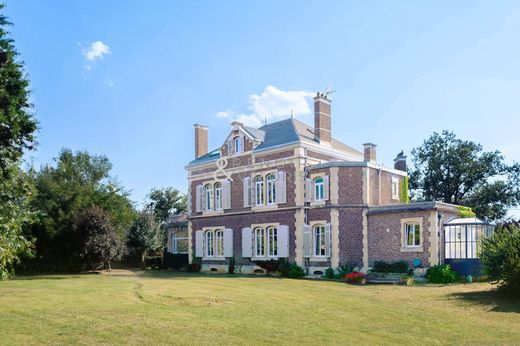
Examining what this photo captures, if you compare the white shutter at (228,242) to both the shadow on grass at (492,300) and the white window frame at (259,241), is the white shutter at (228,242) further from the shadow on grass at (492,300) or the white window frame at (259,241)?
the shadow on grass at (492,300)

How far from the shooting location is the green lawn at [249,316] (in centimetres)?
967

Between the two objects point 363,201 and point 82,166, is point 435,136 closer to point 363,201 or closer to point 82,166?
point 363,201

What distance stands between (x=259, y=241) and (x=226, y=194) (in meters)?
3.69

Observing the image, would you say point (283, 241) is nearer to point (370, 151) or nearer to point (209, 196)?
point (209, 196)

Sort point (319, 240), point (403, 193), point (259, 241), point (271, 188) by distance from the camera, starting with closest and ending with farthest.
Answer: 1. point (319, 240)
2. point (271, 188)
3. point (259, 241)
4. point (403, 193)

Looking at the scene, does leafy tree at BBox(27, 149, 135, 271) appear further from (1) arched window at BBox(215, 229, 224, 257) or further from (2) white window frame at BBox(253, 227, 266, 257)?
(2) white window frame at BBox(253, 227, 266, 257)

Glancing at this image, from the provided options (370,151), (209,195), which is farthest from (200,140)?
(370,151)

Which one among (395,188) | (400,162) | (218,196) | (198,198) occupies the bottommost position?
(198,198)

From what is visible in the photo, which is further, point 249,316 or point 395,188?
point 395,188

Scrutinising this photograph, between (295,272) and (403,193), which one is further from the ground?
(403,193)

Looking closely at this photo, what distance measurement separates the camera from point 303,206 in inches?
1049

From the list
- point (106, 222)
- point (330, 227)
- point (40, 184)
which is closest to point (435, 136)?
point (330, 227)

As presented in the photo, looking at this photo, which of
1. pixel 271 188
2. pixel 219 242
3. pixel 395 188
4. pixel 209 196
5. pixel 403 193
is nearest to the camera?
pixel 271 188

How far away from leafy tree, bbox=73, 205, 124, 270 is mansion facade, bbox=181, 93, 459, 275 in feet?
19.4
